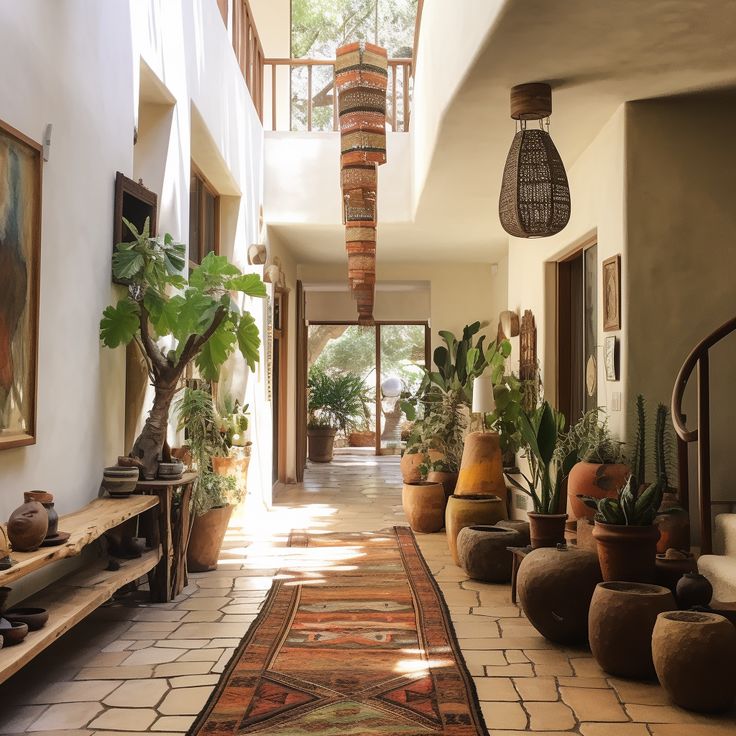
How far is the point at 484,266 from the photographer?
37.1 ft

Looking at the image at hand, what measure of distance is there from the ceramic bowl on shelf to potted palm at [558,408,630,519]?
215cm

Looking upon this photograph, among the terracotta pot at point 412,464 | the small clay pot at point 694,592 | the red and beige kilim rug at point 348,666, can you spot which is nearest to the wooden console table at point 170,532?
the red and beige kilim rug at point 348,666

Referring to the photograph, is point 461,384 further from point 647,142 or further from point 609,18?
point 609,18

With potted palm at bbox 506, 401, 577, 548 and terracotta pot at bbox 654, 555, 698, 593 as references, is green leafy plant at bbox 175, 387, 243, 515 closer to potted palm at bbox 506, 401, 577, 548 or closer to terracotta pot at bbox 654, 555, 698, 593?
potted palm at bbox 506, 401, 577, 548

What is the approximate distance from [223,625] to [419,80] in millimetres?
4755

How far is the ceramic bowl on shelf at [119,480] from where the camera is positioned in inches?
165

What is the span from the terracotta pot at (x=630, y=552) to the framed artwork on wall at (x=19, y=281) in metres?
2.27

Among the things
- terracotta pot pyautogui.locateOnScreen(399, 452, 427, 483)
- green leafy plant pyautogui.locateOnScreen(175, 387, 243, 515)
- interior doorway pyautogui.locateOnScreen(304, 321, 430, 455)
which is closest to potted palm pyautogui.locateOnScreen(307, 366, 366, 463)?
interior doorway pyautogui.locateOnScreen(304, 321, 430, 455)

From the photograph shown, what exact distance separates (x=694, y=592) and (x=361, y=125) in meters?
3.95

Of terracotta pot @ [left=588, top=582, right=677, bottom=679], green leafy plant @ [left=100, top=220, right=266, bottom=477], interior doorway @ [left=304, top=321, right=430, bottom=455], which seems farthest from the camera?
interior doorway @ [left=304, top=321, right=430, bottom=455]

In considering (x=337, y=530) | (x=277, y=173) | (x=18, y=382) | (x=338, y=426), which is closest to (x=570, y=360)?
(x=337, y=530)

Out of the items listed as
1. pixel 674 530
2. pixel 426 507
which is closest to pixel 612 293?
pixel 674 530

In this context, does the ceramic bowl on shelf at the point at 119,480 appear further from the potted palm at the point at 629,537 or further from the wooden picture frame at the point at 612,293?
the wooden picture frame at the point at 612,293

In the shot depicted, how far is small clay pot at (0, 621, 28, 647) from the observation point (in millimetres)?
2717
